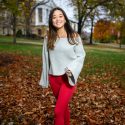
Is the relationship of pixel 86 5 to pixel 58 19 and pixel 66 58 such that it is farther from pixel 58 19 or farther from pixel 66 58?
pixel 66 58

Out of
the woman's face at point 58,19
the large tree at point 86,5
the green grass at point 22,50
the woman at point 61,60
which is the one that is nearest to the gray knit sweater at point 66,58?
the woman at point 61,60

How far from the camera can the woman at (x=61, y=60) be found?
18.9 feet

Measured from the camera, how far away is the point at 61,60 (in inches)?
230

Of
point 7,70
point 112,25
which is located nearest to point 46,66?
point 7,70

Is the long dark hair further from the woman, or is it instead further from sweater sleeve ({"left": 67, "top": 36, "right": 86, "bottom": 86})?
sweater sleeve ({"left": 67, "top": 36, "right": 86, "bottom": 86})

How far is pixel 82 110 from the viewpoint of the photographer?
28.6 ft

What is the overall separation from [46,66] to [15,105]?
3.36m

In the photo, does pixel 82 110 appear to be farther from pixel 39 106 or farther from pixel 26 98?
pixel 26 98

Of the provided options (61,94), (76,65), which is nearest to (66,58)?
(76,65)

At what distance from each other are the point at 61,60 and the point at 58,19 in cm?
65

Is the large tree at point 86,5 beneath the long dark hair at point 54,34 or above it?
above

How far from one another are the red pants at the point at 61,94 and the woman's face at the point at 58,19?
2.56 ft

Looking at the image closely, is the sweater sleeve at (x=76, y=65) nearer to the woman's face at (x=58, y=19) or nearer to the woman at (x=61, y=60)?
the woman at (x=61, y=60)

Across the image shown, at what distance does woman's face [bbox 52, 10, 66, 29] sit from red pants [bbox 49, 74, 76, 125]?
2.56 feet
